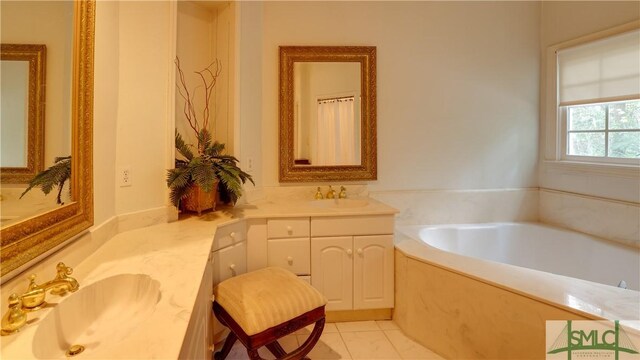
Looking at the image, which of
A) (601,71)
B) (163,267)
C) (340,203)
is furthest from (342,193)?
(601,71)

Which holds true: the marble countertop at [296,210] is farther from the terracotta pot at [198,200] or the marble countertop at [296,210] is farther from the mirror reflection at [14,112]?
the mirror reflection at [14,112]

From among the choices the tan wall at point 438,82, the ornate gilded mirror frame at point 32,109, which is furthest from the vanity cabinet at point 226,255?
the ornate gilded mirror frame at point 32,109

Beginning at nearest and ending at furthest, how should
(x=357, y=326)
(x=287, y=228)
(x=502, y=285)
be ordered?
(x=502, y=285)
(x=287, y=228)
(x=357, y=326)

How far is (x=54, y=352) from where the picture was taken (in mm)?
835

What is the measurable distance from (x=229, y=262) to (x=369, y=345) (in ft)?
3.25

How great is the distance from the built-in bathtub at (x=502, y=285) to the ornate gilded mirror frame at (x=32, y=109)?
1866mm

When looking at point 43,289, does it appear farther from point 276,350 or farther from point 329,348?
point 329,348

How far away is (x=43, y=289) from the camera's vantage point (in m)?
0.85

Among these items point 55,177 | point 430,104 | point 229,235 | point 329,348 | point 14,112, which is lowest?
point 329,348

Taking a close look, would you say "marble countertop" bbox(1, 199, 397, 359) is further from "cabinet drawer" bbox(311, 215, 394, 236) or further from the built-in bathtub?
the built-in bathtub

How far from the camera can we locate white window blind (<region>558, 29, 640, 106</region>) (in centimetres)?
226

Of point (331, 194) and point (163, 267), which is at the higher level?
point (331, 194)

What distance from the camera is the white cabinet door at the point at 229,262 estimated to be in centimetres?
188

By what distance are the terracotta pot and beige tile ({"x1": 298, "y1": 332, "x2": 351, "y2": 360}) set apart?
40.4 inches
